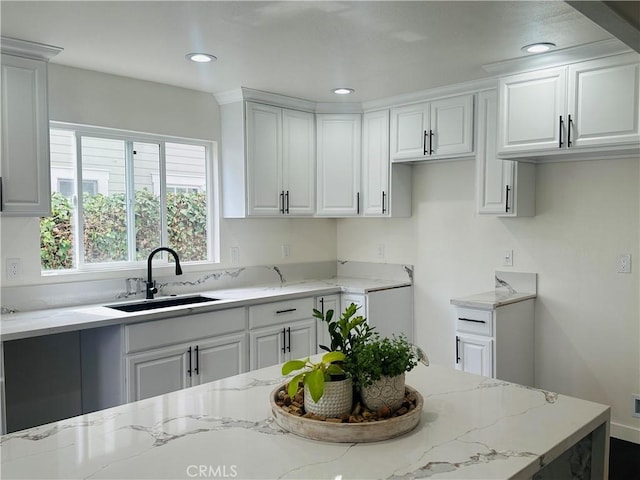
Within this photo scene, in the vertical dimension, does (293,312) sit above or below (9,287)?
below

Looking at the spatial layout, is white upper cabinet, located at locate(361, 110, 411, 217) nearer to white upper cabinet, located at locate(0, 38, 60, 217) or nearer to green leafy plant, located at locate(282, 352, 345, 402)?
white upper cabinet, located at locate(0, 38, 60, 217)

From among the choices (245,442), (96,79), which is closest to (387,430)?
(245,442)

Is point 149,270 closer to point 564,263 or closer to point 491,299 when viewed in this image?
point 491,299

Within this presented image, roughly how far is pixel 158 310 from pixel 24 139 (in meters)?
1.18

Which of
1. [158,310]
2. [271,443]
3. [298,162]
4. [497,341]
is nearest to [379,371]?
[271,443]

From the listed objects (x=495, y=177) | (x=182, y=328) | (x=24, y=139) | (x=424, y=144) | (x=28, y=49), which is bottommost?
(x=182, y=328)

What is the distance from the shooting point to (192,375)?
345cm

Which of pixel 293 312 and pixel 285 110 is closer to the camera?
pixel 293 312

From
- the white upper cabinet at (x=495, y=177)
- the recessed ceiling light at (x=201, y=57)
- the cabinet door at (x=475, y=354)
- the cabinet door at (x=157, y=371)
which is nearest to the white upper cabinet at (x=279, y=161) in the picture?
the recessed ceiling light at (x=201, y=57)

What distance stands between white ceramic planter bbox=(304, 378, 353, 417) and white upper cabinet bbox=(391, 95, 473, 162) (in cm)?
275

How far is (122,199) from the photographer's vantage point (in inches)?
150

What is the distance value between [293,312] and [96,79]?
2.05 meters

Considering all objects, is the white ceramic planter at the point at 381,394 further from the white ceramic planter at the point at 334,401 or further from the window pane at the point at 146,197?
the window pane at the point at 146,197

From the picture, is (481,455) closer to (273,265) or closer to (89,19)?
(89,19)
